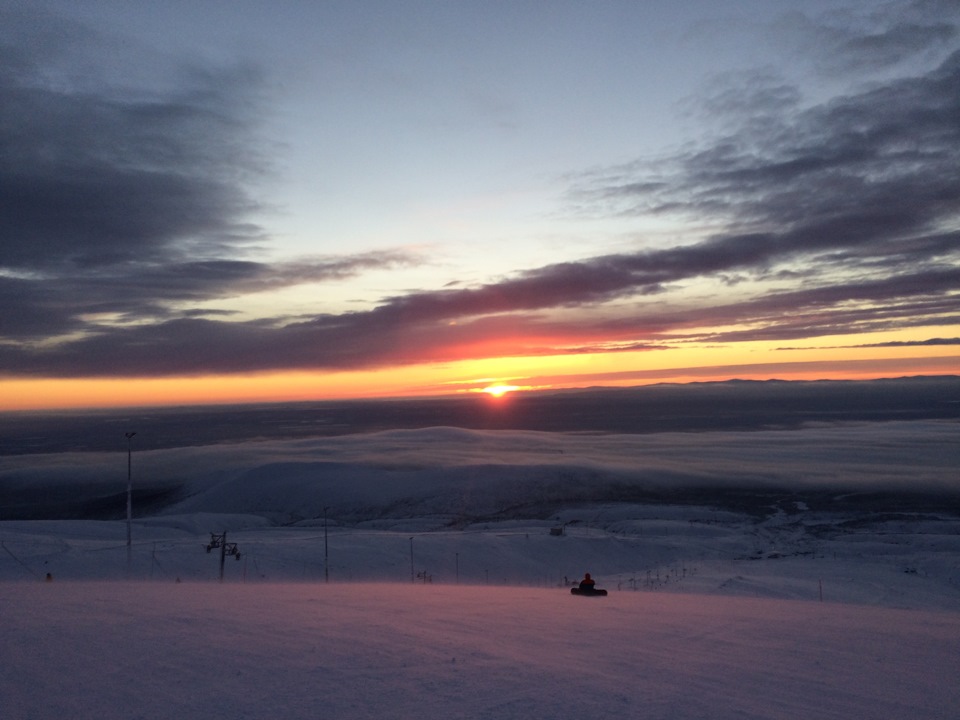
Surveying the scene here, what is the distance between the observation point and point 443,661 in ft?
36.8

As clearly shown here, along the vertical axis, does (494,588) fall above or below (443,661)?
below

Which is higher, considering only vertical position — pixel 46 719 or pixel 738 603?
pixel 46 719

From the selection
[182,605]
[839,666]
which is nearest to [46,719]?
[182,605]

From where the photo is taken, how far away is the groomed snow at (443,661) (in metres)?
9.25

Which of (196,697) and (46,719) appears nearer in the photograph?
(46,719)

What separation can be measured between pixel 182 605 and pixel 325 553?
59.7 ft

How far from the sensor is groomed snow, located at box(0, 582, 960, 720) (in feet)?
30.3

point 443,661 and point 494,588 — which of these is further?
point 494,588

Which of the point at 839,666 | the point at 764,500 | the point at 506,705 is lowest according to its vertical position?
the point at 764,500

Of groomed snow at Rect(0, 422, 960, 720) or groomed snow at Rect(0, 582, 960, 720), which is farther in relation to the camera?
groomed snow at Rect(0, 422, 960, 720)

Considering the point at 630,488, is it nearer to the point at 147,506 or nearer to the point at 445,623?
the point at 147,506

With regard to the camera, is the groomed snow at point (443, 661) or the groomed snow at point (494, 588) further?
the groomed snow at point (494, 588)

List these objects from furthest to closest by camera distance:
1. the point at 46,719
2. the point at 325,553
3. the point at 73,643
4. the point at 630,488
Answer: the point at 630,488, the point at 325,553, the point at 73,643, the point at 46,719

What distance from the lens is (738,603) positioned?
21.1 meters
